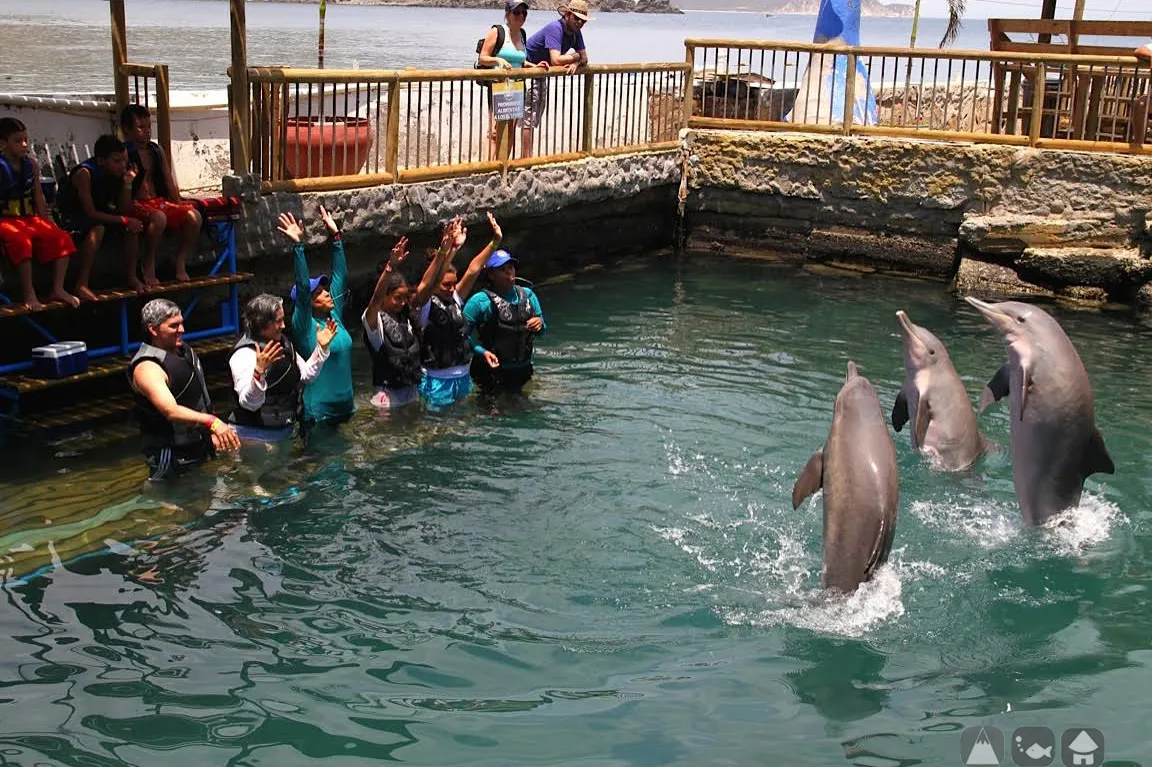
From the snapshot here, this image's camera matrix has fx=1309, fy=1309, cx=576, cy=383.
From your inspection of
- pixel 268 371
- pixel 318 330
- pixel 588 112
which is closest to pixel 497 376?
pixel 318 330

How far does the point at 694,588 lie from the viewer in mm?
7633

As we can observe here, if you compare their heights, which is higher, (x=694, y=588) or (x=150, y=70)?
(x=150, y=70)

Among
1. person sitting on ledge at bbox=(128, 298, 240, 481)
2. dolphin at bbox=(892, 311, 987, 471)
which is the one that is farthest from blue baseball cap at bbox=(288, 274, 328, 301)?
dolphin at bbox=(892, 311, 987, 471)

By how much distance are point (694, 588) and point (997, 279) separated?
9862 millimetres

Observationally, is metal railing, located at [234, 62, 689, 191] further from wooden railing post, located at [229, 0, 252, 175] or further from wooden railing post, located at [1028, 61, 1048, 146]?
wooden railing post, located at [1028, 61, 1048, 146]

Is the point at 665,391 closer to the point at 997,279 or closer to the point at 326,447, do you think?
the point at 326,447

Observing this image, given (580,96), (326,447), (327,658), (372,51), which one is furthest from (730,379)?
(372,51)

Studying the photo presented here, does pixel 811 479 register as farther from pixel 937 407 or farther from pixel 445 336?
pixel 445 336

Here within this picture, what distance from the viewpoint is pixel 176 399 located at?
8328 mm

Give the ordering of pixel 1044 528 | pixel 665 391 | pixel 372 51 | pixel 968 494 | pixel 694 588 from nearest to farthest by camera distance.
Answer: pixel 694 588 → pixel 1044 528 → pixel 968 494 → pixel 665 391 → pixel 372 51

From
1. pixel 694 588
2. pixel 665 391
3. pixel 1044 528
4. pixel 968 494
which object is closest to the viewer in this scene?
pixel 694 588

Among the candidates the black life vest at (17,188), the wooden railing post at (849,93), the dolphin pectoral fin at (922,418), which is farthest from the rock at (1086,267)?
the black life vest at (17,188)

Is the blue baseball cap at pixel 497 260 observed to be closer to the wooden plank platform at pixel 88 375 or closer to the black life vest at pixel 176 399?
the wooden plank platform at pixel 88 375

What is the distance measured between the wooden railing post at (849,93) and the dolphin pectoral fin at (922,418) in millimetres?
8379
